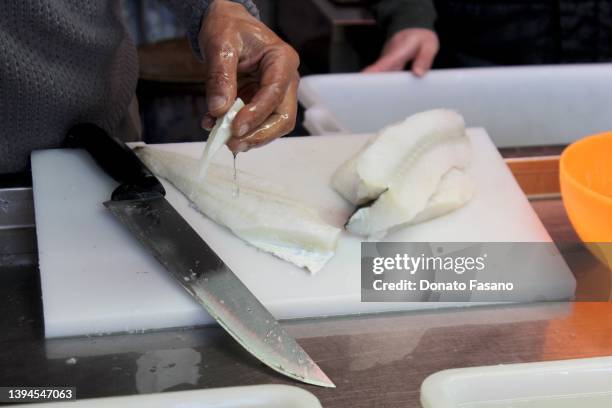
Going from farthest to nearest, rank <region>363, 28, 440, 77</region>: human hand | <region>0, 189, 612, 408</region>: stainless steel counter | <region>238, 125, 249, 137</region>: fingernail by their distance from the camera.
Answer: <region>363, 28, 440, 77</region>: human hand < <region>238, 125, 249, 137</region>: fingernail < <region>0, 189, 612, 408</region>: stainless steel counter

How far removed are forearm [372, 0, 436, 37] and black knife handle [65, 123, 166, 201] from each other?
972 mm

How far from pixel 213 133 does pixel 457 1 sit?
1.20 m

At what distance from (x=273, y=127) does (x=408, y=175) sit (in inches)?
8.8

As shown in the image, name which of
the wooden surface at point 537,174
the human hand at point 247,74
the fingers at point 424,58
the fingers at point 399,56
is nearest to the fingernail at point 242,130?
the human hand at point 247,74

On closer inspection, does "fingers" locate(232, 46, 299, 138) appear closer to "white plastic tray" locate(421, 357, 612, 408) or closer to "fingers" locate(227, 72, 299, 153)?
"fingers" locate(227, 72, 299, 153)

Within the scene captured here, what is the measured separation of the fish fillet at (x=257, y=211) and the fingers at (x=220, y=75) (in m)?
0.16

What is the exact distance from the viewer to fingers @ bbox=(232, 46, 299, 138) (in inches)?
43.4

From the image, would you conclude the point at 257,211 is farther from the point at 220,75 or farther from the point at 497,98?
the point at 497,98

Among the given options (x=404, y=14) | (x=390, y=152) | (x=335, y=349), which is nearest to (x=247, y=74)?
(x=390, y=152)

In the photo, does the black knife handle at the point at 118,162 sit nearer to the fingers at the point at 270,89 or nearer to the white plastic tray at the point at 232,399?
the fingers at the point at 270,89

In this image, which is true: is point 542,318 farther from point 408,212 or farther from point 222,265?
point 222,265

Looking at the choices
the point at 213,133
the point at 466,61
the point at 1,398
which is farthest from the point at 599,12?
the point at 1,398

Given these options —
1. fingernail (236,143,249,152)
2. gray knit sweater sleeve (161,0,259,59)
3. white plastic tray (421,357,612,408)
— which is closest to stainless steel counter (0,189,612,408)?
white plastic tray (421,357,612,408)

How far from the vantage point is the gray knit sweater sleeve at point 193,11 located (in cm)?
134
